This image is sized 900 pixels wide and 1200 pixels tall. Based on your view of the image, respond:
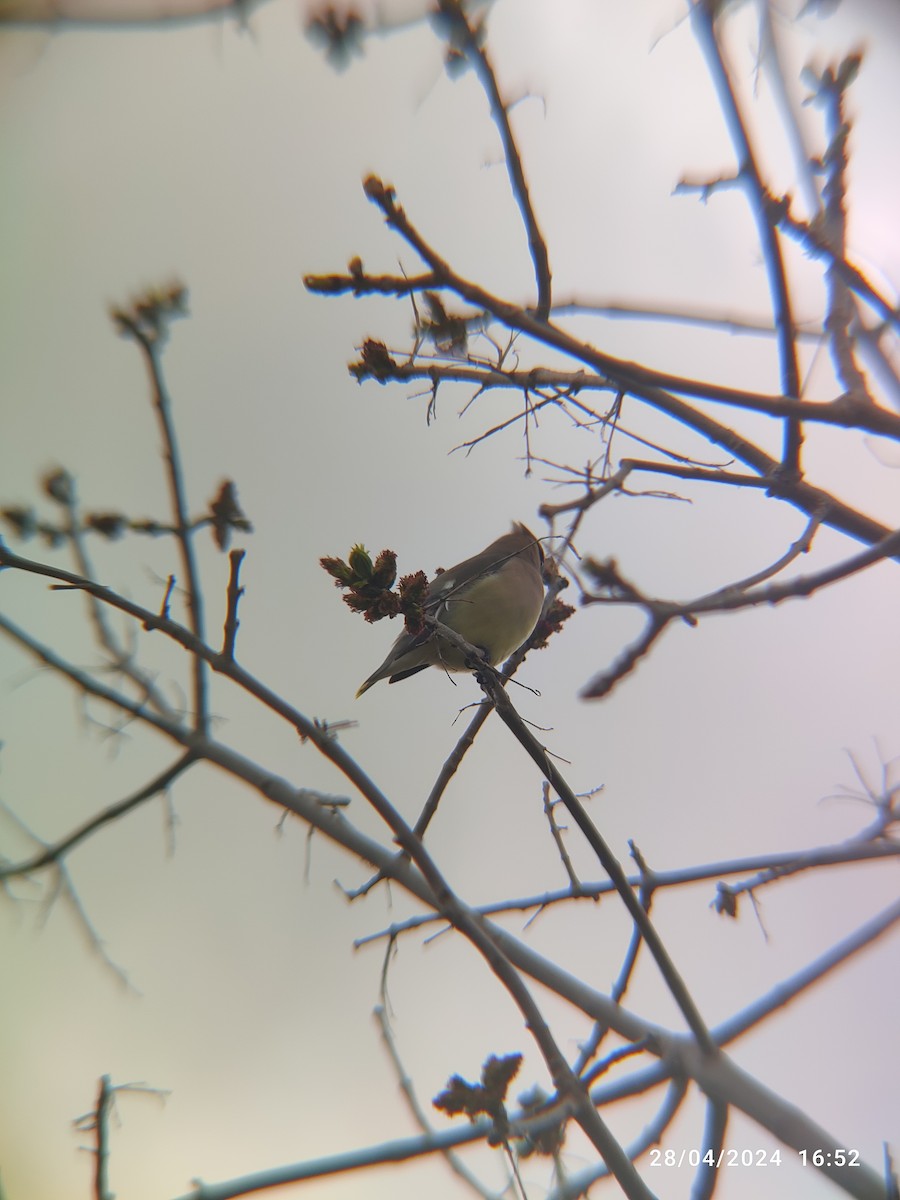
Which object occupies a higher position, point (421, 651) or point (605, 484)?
point (421, 651)

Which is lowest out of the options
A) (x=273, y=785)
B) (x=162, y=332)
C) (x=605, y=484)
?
(x=273, y=785)

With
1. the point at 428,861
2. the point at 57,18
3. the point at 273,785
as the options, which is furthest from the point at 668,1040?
the point at 57,18

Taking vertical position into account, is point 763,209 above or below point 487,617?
below

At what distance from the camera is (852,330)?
299 centimetres

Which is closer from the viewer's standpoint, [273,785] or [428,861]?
[428,861]

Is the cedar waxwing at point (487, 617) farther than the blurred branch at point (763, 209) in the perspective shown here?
Yes

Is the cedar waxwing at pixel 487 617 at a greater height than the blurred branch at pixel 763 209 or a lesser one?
greater

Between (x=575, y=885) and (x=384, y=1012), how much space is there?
0.70m

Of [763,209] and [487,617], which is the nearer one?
[763,209]

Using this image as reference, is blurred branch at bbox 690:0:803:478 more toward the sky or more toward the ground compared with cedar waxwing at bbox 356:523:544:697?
more toward the ground

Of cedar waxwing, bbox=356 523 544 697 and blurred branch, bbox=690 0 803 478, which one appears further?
cedar waxwing, bbox=356 523 544 697

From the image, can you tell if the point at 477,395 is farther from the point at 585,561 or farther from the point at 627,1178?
the point at 627,1178

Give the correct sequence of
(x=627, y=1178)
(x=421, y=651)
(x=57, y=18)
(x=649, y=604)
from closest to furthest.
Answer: (x=649, y=604) < (x=57, y=18) < (x=627, y=1178) < (x=421, y=651)

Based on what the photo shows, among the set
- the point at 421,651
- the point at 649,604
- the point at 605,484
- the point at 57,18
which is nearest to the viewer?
the point at 649,604
